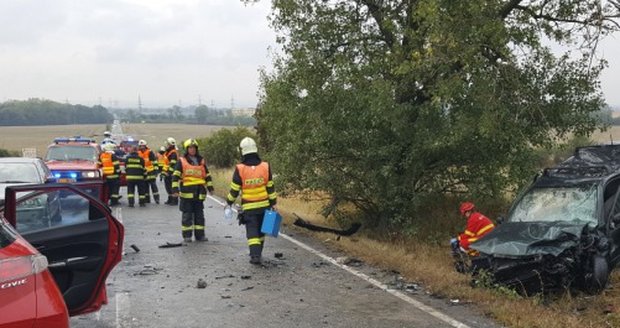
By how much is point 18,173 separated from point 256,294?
6.54 m

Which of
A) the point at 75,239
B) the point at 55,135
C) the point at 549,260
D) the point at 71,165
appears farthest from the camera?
the point at 55,135

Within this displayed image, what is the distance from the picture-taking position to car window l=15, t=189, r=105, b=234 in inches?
215

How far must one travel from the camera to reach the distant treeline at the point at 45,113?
108 meters

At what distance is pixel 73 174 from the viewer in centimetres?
1641

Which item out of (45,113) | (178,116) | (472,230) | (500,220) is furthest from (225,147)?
(178,116)

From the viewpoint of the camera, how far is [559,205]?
28.0 feet

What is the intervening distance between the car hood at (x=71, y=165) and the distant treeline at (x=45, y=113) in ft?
318

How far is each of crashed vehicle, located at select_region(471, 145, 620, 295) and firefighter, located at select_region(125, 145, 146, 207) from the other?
1128cm

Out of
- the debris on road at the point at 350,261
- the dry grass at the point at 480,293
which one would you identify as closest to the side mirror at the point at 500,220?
the dry grass at the point at 480,293

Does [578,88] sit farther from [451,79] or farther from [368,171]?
[368,171]

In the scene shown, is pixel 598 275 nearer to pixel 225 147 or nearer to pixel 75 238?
pixel 75 238

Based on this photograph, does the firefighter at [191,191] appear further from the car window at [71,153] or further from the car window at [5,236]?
the car window at [71,153]

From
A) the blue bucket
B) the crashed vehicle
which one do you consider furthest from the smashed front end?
the blue bucket

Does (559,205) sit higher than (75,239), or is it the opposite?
(75,239)
